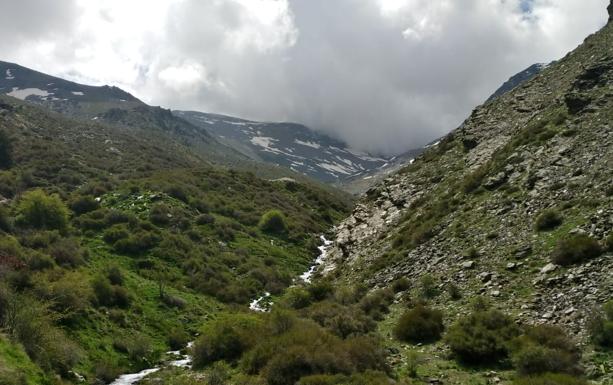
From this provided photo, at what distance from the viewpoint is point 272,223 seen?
2566 inches

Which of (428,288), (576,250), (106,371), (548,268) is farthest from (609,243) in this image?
(106,371)

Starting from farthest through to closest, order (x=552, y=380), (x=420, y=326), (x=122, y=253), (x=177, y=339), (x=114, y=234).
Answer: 1. (x=114, y=234)
2. (x=122, y=253)
3. (x=177, y=339)
4. (x=420, y=326)
5. (x=552, y=380)

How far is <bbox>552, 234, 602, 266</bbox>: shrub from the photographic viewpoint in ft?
66.2

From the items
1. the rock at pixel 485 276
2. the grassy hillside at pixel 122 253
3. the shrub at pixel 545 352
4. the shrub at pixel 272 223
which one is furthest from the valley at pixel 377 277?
the shrub at pixel 272 223

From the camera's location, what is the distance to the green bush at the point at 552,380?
1359 centimetres

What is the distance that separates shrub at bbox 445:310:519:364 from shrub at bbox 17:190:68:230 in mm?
39529

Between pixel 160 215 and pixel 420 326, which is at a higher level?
pixel 160 215

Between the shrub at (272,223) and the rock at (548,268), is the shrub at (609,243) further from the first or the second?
the shrub at (272,223)

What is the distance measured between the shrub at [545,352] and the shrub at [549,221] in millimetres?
9001

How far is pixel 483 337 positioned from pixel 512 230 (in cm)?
1057

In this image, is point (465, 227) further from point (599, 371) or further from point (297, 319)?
point (599, 371)

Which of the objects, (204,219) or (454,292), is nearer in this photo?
(454,292)

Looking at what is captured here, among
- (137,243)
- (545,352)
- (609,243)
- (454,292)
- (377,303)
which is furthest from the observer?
(137,243)

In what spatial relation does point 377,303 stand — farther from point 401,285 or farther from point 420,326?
point 420,326
